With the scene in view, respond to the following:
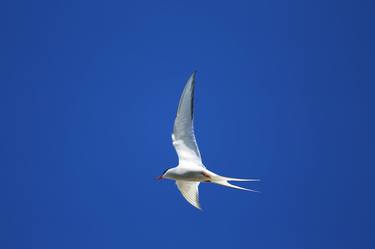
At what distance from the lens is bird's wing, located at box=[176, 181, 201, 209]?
508 inches

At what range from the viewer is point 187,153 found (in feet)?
40.5

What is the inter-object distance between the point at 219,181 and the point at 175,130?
163 cm

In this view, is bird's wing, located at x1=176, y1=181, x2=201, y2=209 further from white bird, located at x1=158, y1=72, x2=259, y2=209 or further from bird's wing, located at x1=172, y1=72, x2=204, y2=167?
bird's wing, located at x1=172, y1=72, x2=204, y2=167

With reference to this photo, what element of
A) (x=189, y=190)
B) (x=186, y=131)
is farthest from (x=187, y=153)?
(x=189, y=190)

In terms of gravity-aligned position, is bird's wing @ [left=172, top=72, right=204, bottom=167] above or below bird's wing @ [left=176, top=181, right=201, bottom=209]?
above

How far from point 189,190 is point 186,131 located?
168 centimetres

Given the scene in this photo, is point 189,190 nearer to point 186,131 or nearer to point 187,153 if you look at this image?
point 187,153

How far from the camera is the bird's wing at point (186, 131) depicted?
1157 centimetres

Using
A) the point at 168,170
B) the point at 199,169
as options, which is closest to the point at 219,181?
the point at 199,169

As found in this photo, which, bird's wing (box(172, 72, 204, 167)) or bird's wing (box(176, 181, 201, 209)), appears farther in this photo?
bird's wing (box(176, 181, 201, 209))

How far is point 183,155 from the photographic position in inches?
488

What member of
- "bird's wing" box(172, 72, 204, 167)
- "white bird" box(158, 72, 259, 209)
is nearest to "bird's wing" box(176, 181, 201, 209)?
"white bird" box(158, 72, 259, 209)

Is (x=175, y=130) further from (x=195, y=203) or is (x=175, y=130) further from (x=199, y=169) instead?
(x=195, y=203)

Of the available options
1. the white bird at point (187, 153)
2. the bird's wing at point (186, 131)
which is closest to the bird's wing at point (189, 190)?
the white bird at point (187, 153)
